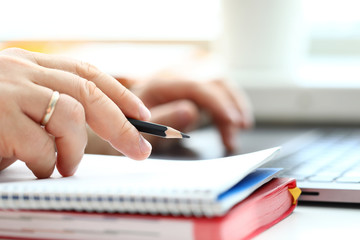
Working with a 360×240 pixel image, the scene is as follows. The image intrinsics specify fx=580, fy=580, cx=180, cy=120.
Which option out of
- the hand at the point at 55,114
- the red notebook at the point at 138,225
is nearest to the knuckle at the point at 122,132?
the hand at the point at 55,114

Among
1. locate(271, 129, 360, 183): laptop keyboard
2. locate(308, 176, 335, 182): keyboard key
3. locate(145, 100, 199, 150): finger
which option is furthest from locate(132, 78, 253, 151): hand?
locate(308, 176, 335, 182): keyboard key

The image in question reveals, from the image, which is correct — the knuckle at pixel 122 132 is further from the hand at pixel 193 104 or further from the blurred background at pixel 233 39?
the blurred background at pixel 233 39

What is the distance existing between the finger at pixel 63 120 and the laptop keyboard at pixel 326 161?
24 cm

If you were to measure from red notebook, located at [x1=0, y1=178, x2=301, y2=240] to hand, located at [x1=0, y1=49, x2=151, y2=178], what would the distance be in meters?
0.06

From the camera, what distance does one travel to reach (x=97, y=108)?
521 mm

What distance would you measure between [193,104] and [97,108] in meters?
0.58

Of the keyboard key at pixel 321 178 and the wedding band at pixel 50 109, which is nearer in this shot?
the wedding band at pixel 50 109

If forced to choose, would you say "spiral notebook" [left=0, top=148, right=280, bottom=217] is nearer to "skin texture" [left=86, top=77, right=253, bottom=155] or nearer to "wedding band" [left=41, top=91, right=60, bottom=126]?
"wedding band" [left=41, top=91, right=60, bottom=126]

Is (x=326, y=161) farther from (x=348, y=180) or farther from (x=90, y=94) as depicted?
(x=90, y=94)

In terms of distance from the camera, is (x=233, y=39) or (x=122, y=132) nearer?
(x=122, y=132)

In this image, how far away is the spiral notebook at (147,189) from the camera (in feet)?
1.35

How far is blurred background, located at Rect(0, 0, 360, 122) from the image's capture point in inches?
52.4

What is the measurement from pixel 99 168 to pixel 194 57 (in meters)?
0.97

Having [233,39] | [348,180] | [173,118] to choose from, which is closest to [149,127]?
[348,180]
